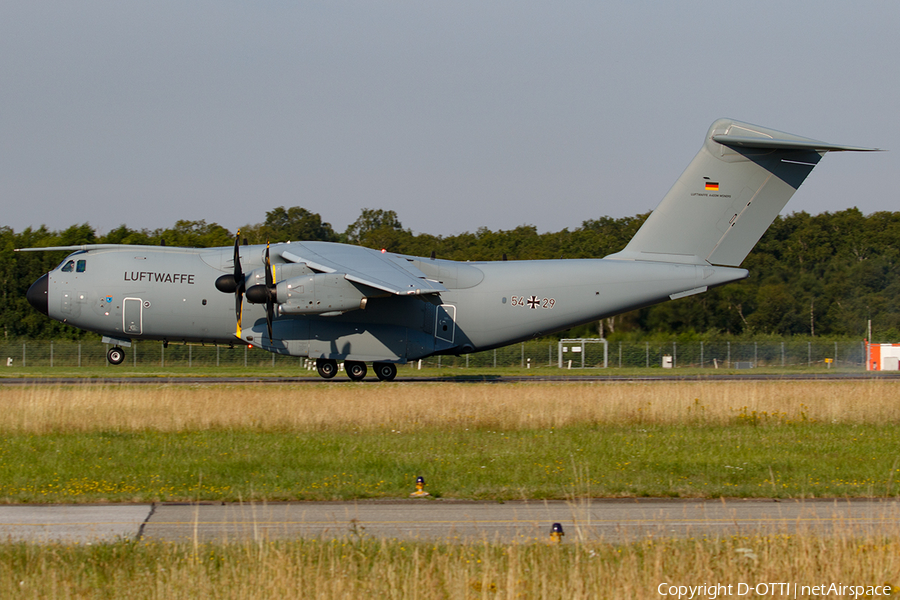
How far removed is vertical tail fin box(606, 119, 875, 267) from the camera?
2645 cm

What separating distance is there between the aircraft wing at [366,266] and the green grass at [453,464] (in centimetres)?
807

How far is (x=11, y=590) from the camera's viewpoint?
21.7 ft

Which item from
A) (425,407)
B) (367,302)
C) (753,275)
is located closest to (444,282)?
(367,302)

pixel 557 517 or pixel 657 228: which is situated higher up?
pixel 657 228

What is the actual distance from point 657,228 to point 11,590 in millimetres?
24268

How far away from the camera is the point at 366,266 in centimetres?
2581

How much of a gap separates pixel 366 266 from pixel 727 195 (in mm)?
12168

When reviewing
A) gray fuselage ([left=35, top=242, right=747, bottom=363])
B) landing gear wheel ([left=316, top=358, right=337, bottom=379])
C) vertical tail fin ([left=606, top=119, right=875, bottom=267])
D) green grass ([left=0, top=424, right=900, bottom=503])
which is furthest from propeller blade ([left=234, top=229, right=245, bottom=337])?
vertical tail fin ([left=606, top=119, right=875, bottom=267])

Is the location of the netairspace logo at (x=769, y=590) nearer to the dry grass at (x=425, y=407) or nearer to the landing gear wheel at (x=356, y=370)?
the dry grass at (x=425, y=407)

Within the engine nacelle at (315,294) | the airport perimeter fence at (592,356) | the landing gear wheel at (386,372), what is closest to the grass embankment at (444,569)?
the engine nacelle at (315,294)

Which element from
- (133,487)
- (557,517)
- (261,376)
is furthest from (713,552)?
(261,376)

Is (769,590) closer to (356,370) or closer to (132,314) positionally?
(356,370)

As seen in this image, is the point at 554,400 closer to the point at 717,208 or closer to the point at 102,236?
the point at 717,208

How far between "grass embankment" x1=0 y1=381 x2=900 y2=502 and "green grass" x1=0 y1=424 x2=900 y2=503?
0.14 ft
